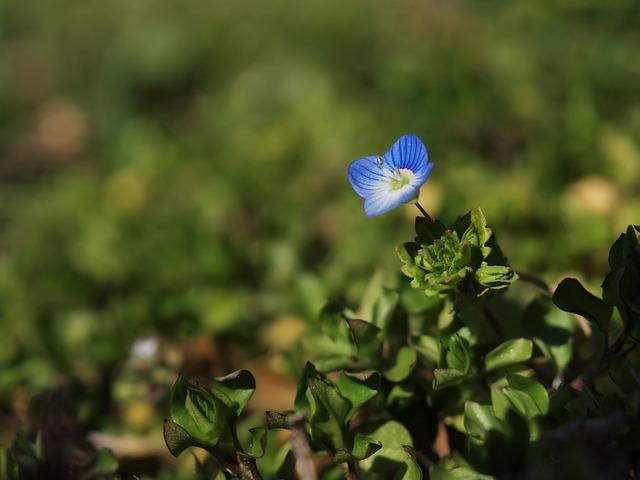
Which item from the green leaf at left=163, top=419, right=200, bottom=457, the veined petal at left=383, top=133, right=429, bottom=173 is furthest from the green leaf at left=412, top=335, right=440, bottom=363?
the green leaf at left=163, top=419, right=200, bottom=457

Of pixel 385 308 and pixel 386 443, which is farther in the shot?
pixel 385 308

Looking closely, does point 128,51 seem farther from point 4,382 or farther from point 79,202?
point 4,382

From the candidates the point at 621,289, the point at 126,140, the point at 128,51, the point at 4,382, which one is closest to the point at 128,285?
the point at 4,382

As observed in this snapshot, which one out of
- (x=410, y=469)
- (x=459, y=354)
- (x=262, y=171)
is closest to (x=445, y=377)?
(x=459, y=354)

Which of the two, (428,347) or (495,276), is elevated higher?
(495,276)

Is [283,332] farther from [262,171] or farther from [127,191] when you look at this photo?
[127,191]

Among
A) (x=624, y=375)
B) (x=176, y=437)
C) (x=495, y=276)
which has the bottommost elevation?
(x=176, y=437)

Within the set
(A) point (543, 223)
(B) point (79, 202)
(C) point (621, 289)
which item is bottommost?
(B) point (79, 202)
